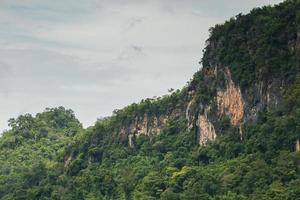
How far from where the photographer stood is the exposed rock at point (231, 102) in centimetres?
6969

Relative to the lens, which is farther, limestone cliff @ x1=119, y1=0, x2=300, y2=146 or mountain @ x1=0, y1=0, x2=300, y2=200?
limestone cliff @ x1=119, y1=0, x2=300, y2=146

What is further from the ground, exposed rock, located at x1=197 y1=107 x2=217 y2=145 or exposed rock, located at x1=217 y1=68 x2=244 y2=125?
exposed rock, located at x1=217 y1=68 x2=244 y2=125

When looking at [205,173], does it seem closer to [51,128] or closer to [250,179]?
[250,179]

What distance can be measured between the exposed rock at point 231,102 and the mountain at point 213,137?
0.10 m

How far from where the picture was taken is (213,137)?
239ft

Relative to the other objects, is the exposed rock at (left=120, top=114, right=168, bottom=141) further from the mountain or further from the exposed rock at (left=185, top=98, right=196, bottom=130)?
the exposed rock at (left=185, top=98, right=196, bottom=130)

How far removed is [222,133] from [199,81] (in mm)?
7828

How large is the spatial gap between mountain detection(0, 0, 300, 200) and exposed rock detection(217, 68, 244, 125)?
95mm

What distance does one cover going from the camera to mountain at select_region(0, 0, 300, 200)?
6244 cm

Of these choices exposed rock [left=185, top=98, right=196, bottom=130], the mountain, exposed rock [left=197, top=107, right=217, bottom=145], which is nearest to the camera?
the mountain

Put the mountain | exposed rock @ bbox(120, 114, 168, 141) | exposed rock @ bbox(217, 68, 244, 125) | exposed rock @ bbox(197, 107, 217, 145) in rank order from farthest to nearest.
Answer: exposed rock @ bbox(120, 114, 168, 141)
exposed rock @ bbox(197, 107, 217, 145)
exposed rock @ bbox(217, 68, 244, 125)
the mountain

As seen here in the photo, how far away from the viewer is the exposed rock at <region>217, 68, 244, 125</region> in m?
69.7

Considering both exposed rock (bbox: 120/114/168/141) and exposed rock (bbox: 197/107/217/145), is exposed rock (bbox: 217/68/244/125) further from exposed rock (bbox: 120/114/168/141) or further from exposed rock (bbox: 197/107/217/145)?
exposed rock (bbox: 120/114/168/141)

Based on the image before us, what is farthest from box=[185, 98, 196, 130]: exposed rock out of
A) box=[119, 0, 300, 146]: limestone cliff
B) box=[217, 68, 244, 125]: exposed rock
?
box=[217, 68, 244, 125]: exposed rock
